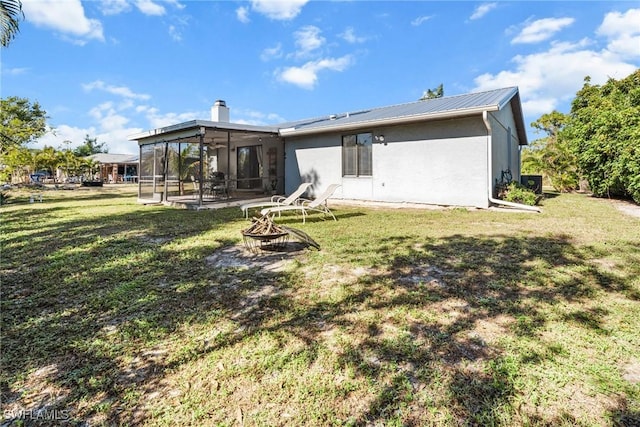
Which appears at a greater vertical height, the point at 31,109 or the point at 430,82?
the point at 430,82

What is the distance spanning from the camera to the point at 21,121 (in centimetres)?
2648

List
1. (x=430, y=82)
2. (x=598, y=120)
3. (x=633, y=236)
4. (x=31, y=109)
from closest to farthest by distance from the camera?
(x=633, y=236) → (x=598, y=120) → (x=31, y=109) → (x=430, y=82)

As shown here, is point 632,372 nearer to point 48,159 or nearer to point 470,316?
point 470,316

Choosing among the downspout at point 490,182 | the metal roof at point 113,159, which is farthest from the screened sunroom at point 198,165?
the metal roof at point 113,159

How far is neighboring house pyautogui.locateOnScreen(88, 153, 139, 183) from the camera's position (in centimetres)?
4163

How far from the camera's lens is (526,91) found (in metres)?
13.6

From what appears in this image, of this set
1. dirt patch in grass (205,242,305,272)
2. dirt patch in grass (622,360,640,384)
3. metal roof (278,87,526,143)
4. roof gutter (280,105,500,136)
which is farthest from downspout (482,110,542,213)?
dirt patch in grass (622,360,640,384)

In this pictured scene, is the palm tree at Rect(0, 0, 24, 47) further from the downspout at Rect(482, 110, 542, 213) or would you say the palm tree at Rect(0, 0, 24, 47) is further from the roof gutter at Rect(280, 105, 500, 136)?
the downspout at Rect(482, 110, 542, 213)

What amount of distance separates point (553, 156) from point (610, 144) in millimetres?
5904

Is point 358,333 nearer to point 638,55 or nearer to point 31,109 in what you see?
point 638,55

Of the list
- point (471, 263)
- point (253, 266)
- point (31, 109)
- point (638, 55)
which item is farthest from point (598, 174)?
point (31, 109)

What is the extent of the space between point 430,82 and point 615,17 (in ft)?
84.9

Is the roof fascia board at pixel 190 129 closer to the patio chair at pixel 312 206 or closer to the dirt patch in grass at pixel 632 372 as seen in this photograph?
the patio chair at pixel 312 206

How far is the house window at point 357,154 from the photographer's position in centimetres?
1170
